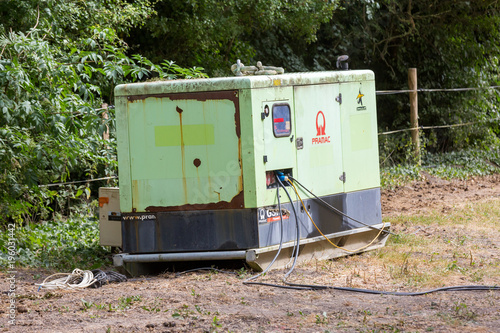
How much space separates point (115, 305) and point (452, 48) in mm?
14570

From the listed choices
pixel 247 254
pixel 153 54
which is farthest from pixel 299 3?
pixel 247 254

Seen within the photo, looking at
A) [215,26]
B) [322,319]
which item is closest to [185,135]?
[322,319]

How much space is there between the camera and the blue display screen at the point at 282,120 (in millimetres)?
7406

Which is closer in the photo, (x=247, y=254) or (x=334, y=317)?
(x=334, y=317)

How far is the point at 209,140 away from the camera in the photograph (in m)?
7.28

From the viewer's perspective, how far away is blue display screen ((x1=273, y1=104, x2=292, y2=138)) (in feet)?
24.3

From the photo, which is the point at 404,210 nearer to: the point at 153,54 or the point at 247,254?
the point at 247,254

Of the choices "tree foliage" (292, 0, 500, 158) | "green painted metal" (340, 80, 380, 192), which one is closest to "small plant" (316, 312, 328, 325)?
"green painted metal" (340, 80, 380, 192)

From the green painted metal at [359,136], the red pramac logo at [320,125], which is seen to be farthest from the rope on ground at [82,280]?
the green painted metal at [359,136]

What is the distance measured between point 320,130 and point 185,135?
61.3 inches

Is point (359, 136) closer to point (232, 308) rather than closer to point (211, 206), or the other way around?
point (211, 206)

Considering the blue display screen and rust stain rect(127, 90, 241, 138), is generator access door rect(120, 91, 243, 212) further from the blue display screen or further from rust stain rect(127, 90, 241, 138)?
the blue display screen

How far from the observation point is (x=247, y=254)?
23.4 ft

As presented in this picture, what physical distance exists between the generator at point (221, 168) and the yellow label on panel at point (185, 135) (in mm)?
10
